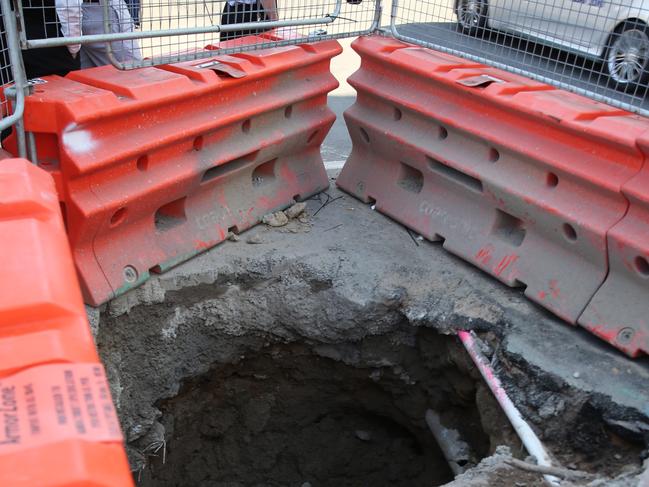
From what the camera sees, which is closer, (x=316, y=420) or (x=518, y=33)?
(x=518, y=33)

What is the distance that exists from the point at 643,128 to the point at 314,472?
3.34 meters

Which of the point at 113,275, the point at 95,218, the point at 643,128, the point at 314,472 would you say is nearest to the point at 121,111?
the point at 95,218

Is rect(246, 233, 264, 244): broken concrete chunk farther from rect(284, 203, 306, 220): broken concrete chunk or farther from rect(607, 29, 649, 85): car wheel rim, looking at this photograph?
rect(607, 29, 649, 85): car wheel rim

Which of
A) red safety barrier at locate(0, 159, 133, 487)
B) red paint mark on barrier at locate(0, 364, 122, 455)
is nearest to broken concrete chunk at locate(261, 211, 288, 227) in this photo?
red safety barrier at locate(0, 159, 133, 487)

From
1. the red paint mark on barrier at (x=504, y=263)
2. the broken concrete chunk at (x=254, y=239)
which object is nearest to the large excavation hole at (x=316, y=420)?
the red paint mark on barrier at (x=504, y=263)

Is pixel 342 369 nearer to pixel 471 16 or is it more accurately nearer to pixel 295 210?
pixel 295 210

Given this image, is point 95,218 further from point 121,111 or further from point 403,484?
point 403,484

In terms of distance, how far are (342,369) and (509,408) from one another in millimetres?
1389

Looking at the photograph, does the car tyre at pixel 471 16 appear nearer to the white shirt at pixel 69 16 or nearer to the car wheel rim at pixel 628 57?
the car wheel rim at pixel 628 57

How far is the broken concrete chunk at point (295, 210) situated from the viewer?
5.56m

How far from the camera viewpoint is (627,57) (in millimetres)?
6066

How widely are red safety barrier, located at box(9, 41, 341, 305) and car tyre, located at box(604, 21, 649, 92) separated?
205 cm

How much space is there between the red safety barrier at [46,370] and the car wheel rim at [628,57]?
4.23 meters

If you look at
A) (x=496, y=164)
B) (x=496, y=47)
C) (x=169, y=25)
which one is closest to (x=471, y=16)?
(x=496, y=47)
